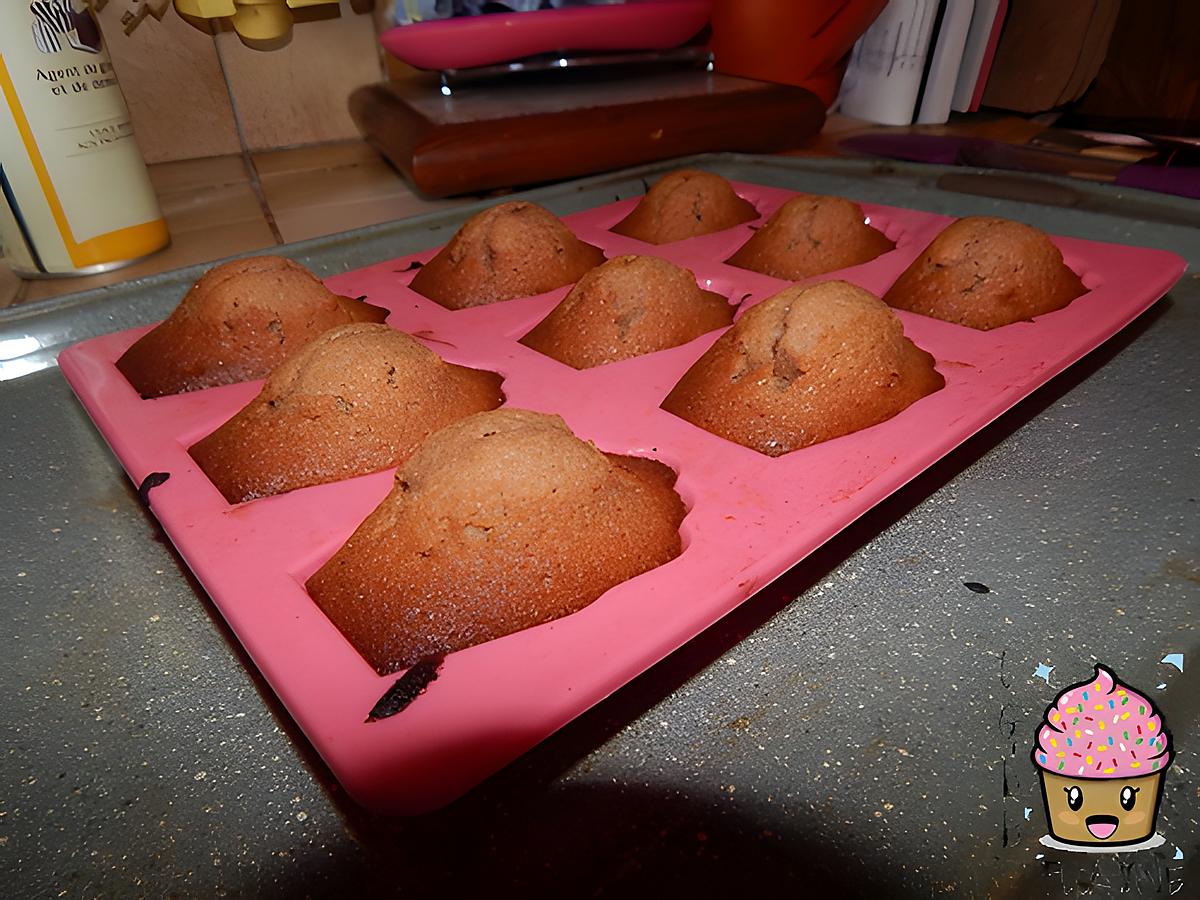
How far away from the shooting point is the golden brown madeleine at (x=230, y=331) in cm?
101

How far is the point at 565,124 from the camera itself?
163 centimetres

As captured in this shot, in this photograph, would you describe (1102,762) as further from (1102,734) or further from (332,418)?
(332,418)

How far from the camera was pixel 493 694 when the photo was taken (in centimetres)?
54

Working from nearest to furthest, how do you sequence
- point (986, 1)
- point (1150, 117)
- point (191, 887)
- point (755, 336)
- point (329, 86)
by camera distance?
point (191, 887), point (755, 336), point (1150, 117), point (986, 1), point (329, 86)

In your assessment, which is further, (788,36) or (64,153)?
(788,36)

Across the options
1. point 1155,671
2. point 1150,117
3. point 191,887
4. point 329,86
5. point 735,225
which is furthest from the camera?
point 329,86

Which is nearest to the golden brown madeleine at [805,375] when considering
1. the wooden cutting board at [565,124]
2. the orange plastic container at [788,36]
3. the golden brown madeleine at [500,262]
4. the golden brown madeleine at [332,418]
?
the golden brown madeleine at [332,418]

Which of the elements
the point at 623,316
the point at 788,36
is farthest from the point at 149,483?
the point at 788,36

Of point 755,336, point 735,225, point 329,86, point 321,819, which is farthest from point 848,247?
point 329,86

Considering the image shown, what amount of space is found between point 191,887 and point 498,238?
970 millimetres

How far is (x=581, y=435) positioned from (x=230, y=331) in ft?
1.65

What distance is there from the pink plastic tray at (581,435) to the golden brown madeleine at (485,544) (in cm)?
3

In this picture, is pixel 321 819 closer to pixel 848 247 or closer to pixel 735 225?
pixel 848 247

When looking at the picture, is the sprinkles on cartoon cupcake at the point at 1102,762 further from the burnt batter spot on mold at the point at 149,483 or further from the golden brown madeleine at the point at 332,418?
the burnt batter spot on mold at the point at 149,483
